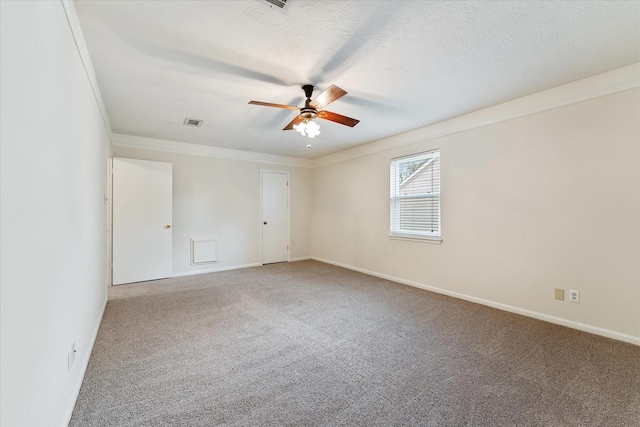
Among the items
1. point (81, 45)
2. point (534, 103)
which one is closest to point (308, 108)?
point (81, 45)

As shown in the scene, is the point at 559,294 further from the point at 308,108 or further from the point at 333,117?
the point at 308,108

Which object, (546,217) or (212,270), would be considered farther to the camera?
(212,270)

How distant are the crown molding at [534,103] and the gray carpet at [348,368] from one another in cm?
231

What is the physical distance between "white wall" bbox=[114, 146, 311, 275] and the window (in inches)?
103

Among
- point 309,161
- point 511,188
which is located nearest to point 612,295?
point 511,188

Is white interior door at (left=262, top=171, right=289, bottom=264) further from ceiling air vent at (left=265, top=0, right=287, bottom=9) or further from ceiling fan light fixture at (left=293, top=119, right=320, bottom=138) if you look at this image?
ceiling air vent at (left=265, top=0, right=287, bottom=9)

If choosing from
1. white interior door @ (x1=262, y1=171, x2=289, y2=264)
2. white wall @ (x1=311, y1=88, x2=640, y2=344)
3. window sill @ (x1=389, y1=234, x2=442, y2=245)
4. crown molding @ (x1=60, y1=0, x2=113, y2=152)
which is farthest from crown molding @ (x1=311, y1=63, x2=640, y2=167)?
crown molding @ (x1=60, y1=0, x2=113, y2=152)

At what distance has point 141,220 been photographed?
449cm

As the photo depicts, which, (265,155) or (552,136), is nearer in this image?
(552,136)

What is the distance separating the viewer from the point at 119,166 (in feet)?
14.2

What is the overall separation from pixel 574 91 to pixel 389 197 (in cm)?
256

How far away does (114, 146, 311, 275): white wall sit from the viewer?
4988 millimetres

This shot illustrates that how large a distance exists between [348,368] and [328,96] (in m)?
2.32

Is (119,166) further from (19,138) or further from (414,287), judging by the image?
(414,287)
